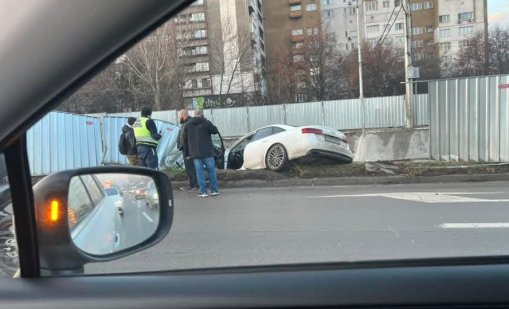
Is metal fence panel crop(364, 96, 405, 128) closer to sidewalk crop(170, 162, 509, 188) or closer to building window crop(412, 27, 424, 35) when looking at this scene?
building window crop(412, 27, 424, 35)

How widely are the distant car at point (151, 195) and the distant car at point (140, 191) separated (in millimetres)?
12

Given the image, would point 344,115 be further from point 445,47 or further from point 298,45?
point 298,45

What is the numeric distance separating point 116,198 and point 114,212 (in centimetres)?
5

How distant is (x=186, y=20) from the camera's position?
1276mm

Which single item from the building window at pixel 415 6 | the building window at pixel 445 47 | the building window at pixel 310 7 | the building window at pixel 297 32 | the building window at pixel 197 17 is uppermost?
the building window at pixel 415 6

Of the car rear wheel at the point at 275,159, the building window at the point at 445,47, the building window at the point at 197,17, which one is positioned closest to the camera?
the building window at the point at 197,17

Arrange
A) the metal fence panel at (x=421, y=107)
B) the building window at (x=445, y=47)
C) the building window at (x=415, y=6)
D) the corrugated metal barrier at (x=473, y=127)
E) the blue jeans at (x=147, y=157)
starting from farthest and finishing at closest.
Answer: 1. the corrugated metal barrier at (x=473, y=127)
2. the metal fence panel at (x=421, y=107)
3. the blue jeans at (x=147, y=157)
4. the building window at (x=415, y=6)
5. the building window at (x=445, y=47)

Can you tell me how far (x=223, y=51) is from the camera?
4.64ft

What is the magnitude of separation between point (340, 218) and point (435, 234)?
1.70 meters

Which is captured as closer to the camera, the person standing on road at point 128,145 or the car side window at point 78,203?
the car side window at point 78,203

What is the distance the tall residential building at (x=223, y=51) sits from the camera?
1.35 metres

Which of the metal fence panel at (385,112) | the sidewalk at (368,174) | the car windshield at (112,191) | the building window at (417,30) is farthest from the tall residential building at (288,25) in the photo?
the sidewalk at (368,174)

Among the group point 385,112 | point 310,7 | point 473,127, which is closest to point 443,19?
point 310,7

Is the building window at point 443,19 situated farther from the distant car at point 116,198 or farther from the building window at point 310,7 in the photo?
the distant car at point 116,198
